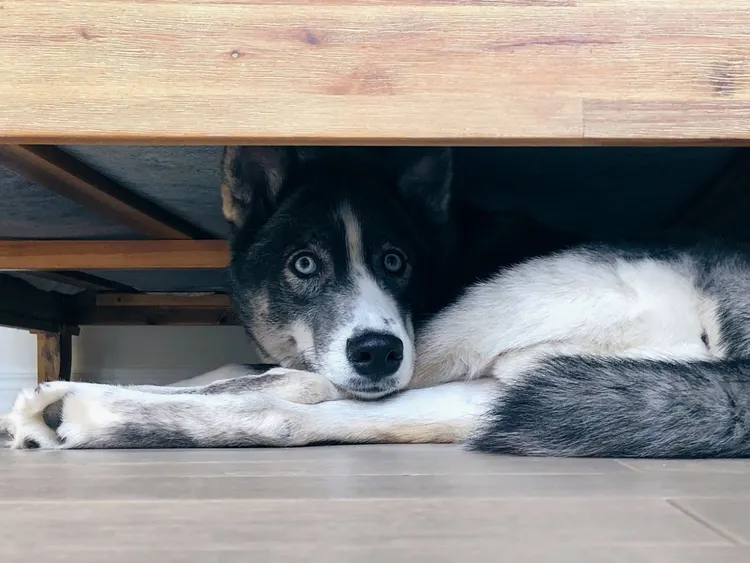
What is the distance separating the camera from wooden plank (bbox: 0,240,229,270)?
2449 millimetres

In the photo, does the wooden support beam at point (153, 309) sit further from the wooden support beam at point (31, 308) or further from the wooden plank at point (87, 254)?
the wooden plank at point (87, 254)

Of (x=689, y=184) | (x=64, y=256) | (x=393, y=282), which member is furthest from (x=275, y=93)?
(x=689, y=184)

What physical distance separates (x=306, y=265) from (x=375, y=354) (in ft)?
1.43

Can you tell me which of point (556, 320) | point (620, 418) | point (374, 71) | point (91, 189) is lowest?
point (620, 418)

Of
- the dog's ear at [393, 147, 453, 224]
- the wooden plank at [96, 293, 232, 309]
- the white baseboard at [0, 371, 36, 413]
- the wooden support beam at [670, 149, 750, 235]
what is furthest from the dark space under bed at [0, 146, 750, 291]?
the white baseboard at [0, 371, 36, 413]

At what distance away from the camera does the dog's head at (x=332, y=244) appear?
1.83 metres

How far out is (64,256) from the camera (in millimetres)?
2445

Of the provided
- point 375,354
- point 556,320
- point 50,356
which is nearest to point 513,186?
point 556,320

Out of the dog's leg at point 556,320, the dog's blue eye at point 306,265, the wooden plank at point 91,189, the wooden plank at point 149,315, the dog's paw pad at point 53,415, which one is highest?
the wooden plank at point 91,189

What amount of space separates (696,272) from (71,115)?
1.29 meters

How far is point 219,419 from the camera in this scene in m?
1.40

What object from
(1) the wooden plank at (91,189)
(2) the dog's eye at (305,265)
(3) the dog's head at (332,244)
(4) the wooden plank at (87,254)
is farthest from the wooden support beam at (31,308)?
(2) the dog's eye at (305,265)

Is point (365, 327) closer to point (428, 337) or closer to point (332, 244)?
point (428, 337)

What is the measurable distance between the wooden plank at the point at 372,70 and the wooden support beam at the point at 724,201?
2.90ft
